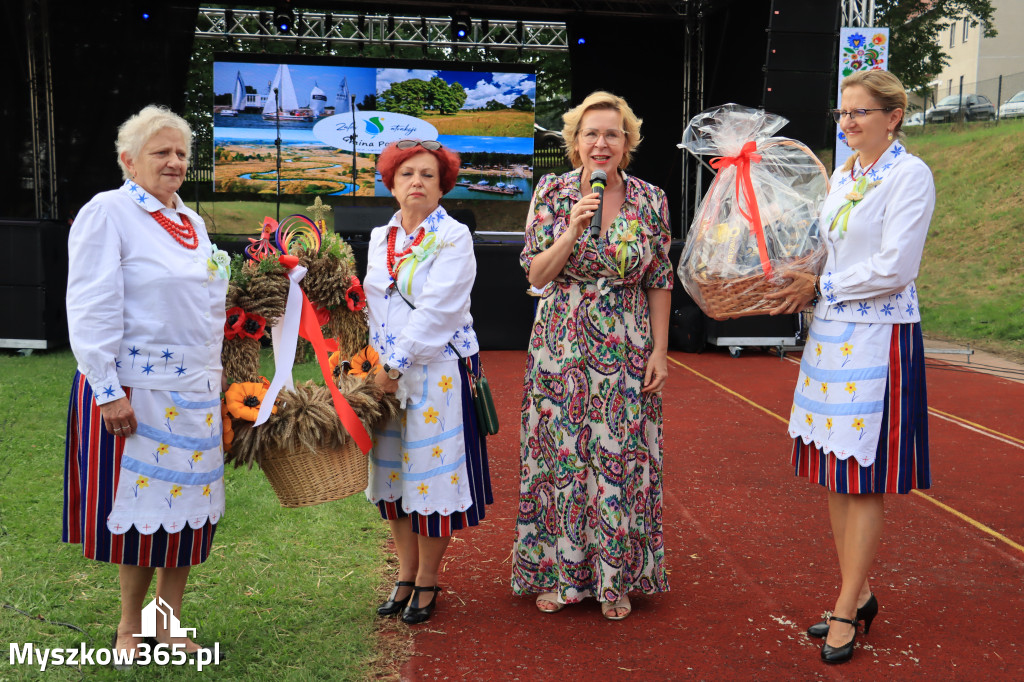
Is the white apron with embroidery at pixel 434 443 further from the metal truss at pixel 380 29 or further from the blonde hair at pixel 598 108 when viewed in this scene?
the metal truss at pixel 380 29

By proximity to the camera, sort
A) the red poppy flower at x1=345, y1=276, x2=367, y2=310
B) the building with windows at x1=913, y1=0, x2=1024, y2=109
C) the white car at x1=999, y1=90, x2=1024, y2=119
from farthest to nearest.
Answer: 1. the building with windows at x1=913, y1=0, x2=1024, y2=109
2. the white car at x1=999, y1=90, x2=1024, y2=119
3. the red poppy flower at x1=345, y1=276, x2=367, y2=310

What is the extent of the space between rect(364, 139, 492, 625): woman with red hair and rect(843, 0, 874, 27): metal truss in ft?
21.3

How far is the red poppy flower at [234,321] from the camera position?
2.62 metres

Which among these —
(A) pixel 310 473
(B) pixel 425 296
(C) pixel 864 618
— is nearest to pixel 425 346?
(B) pixel 425 296

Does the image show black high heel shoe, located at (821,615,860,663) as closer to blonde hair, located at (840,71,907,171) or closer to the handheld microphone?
the handheld microphone

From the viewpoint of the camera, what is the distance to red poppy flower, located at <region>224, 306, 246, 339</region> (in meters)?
2.62

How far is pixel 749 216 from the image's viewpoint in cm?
276

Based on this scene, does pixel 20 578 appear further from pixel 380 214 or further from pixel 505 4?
pixel 505 4

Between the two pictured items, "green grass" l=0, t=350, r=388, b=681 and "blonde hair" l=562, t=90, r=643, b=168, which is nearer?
"green grass" l=0, t=350, r=388, b=681

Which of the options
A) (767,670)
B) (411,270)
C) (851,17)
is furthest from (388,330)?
(851,17)

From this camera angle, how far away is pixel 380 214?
998cm

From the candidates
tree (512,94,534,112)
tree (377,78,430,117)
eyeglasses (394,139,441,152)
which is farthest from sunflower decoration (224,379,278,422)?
tree (512,94,534,112)

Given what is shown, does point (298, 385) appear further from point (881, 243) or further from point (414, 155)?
point (881, 243)

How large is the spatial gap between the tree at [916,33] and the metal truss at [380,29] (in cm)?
1028
